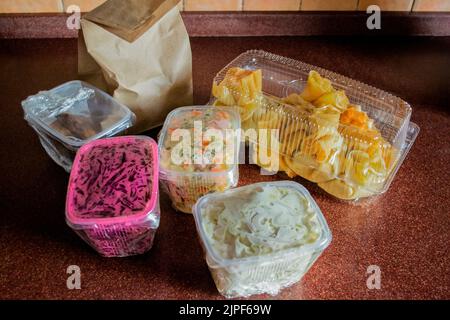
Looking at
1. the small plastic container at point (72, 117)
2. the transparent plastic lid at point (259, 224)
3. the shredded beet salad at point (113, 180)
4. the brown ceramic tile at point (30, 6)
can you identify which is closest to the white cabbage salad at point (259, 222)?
the transparent plastic lid at point (259, 224)

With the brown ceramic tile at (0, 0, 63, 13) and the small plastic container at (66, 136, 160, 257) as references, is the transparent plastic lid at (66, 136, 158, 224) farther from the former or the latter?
the brown ceramic tile at (0, 0, 63, 13)

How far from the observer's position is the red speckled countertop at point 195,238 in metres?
0.65

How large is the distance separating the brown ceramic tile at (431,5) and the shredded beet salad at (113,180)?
2.85 ft

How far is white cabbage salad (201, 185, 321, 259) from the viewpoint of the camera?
586mm

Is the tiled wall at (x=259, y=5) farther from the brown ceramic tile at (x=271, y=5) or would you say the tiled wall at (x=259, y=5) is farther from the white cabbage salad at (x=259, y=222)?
the white cabbage salad at (x=259, y=222)

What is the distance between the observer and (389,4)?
1148mm

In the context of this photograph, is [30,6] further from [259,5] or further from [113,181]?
[113,181]

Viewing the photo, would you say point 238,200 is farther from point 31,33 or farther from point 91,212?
point 31,33

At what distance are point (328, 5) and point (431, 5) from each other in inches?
11.1

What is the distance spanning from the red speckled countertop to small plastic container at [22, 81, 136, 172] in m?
0.07

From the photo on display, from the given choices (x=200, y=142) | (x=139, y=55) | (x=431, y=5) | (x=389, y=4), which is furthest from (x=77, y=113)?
(x=431, y=5)

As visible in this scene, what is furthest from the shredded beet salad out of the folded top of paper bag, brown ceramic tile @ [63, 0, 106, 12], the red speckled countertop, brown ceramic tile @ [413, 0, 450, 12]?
brown ceramic tile @ [413, 0, 450, 12]
